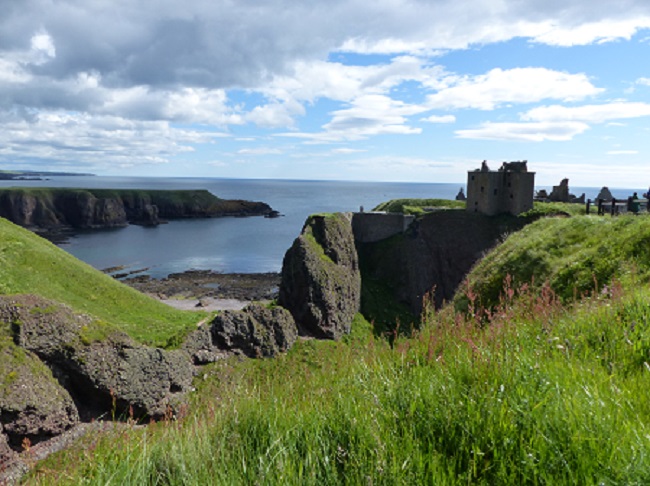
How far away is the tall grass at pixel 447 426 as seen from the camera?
11.3ft

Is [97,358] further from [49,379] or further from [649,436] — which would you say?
[649,436]

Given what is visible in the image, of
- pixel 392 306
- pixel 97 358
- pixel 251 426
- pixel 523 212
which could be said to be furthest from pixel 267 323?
pixel 523 212

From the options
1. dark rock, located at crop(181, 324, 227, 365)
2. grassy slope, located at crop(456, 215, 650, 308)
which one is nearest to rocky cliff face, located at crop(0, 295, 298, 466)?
dark rock, located at crop(181, 324, 227, 365)

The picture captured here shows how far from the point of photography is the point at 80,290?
4844 cm

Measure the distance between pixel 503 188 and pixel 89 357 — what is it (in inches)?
2618

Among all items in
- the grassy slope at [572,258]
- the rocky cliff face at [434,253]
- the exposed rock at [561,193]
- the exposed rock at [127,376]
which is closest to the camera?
the grassy slope at [572,258]

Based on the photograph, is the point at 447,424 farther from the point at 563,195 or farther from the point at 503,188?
the point at 563,195

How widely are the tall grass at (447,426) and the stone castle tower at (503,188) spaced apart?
70733mm

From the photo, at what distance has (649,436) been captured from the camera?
10.9 ft

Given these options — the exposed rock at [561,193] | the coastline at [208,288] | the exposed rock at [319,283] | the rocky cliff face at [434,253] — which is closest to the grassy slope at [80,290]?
the exposed rock at [319,283]

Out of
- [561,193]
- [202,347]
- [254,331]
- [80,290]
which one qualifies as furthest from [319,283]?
[561,193]

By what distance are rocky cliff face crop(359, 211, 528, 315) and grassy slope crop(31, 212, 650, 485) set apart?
64306mm

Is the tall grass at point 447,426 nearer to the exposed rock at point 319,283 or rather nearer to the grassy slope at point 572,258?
the grassy slope at point 572,258

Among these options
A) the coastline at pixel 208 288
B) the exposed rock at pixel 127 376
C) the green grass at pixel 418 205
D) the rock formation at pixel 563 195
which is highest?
the rock formation at pixel 563 195
